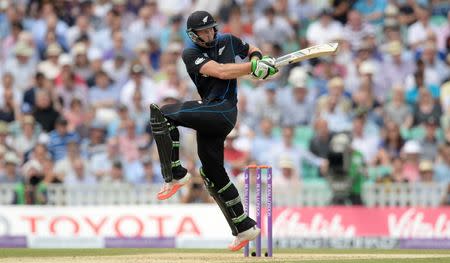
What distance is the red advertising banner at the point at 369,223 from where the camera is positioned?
55.5 ft

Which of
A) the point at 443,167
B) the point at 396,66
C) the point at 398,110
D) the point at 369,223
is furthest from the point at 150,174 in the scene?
the point at 396,66

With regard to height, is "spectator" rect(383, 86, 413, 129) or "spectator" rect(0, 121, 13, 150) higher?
"spectator" rect(383, 86, 413, 129)

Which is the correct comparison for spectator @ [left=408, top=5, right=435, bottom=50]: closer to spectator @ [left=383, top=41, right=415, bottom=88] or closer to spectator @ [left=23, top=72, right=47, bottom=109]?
spectator @ [left=383, top=41, right=415, bottom=88]

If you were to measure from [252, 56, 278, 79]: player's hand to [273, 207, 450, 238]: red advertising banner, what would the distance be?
18.0 ft

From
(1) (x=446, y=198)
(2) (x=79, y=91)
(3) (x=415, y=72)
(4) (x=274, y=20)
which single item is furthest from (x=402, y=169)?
(2) (x=79, y=91)

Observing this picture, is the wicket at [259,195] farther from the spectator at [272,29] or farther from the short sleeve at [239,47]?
the spectator at [272,29]

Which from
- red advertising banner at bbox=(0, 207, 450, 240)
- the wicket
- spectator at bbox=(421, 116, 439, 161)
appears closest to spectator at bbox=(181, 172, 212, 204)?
red advertising banner at bbox=(0, 207, 450, 240)

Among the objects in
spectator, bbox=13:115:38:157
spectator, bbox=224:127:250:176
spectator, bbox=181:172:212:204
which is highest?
spectator, bbox=13:115:38:157

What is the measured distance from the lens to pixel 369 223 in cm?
1702

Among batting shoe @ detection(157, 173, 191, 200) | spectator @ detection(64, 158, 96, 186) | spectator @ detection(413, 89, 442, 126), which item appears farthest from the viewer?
spectator @ detection(413, 89, 442, 126)

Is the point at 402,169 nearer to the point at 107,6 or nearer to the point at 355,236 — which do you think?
the point at 355,236

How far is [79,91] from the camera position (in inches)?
786

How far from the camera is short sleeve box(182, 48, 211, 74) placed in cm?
1195

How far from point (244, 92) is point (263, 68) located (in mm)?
7594
